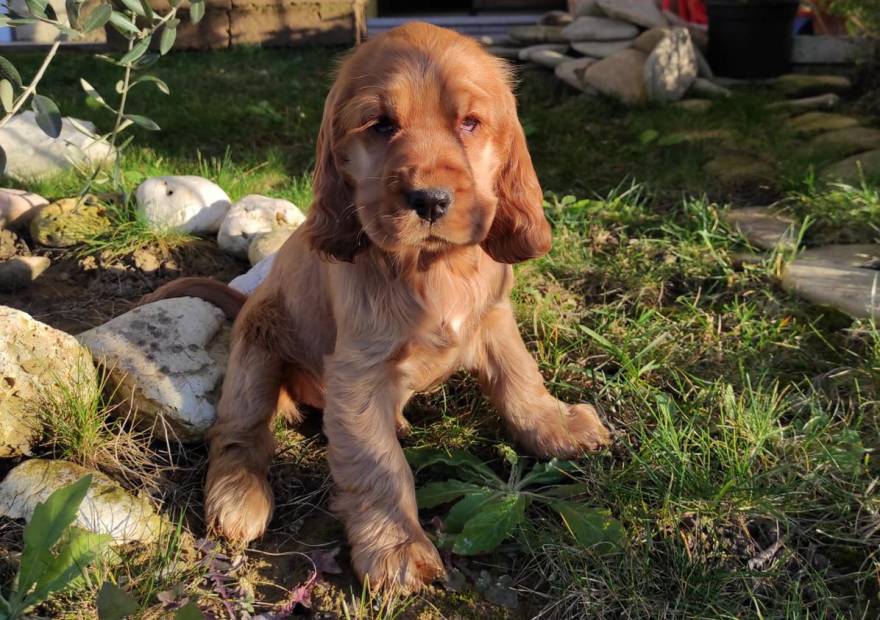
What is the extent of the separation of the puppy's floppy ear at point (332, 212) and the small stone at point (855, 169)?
309cm

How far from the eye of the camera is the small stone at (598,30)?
7.36 metres

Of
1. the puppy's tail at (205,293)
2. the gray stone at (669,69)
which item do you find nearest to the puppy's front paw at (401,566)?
the puppy's tail at (205,293)

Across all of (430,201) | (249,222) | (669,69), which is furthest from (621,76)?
(430,201)

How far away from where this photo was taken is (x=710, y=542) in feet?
7.59

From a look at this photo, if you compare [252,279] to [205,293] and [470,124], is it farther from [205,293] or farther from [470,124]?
[470,124]

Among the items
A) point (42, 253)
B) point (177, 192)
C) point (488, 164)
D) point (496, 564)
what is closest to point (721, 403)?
point (496, 564)

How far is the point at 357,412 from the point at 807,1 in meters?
7.24

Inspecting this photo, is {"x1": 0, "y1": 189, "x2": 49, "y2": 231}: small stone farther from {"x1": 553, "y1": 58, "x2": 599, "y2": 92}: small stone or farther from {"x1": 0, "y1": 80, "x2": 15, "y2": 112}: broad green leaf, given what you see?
{"x1": 553, "y1": 58, "x2": 599, "y2": 92}: small stone

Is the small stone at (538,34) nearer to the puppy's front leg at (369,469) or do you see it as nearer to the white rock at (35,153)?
the white rock at (35,153)

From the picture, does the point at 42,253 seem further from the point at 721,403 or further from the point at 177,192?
the point at 721,403

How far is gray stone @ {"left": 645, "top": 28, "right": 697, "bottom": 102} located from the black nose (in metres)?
4.96

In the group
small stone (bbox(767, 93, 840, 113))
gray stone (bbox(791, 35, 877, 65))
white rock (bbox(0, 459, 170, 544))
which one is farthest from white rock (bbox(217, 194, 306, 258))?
gray stone (bbox(791, 35, 877, 65))

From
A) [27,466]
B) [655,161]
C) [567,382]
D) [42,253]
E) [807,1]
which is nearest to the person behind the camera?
[27,466]

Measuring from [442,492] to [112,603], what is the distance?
1.01 m
